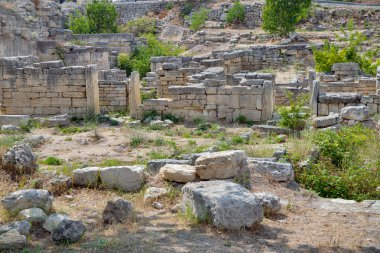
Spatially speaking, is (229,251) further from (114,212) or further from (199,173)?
(199,173)

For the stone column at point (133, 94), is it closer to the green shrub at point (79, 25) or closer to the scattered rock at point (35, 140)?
the scattered rock at point (35, 140)

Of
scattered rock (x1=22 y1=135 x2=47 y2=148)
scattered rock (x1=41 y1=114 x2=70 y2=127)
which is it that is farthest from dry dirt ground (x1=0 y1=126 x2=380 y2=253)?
scattered rock (x1=41 y1=114 x2=70 y2=127)

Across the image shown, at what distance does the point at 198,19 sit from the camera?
126ft

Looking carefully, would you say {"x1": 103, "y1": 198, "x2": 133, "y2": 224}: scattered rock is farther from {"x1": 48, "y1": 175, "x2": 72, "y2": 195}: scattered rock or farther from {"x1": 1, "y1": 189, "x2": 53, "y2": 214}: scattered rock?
{"x1": 48, "y1": 175, "x2": 72, "y2": 195}: scattered rock

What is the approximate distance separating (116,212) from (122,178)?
4.27ft

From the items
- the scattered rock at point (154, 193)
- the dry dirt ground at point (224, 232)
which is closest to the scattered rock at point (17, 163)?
the dry dirt ground at point (224, 232)

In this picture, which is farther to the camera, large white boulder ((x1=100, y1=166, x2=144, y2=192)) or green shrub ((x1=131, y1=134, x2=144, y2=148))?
green shrub ((x1=131, y1=134, x2=144, y2=148))

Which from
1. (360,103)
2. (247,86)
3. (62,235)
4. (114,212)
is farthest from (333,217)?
(247,86)

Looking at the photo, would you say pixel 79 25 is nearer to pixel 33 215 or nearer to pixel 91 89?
pixel 91 89

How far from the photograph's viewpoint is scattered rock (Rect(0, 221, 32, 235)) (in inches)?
221

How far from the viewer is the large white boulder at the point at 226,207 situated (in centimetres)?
588

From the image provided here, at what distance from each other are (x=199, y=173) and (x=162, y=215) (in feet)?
3.47

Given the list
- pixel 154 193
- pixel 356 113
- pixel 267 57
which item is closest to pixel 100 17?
pixel 267 57

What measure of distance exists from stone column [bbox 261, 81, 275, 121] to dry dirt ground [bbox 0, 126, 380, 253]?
5.90 metres
